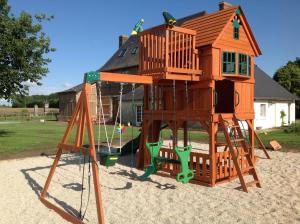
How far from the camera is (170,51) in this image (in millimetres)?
9562

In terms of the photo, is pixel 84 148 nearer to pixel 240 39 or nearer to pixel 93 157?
pixel 93 157

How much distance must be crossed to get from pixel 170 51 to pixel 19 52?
12.8 meters

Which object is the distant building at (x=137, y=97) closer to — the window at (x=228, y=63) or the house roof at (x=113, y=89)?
the house roof at (x=113, y=89)

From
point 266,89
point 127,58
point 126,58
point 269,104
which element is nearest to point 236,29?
point 269,104

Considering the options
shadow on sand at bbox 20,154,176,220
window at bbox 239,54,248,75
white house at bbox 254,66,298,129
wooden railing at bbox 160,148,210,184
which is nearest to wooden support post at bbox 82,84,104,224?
shadow on sand at bbox 20,154,176,220

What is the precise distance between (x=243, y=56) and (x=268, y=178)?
12.7ft

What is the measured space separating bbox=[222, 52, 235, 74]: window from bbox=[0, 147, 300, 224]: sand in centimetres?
335

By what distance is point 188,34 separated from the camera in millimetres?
9477

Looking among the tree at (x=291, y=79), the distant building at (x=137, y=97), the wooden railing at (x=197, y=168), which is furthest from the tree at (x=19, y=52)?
the tree at (x=291, y=79)

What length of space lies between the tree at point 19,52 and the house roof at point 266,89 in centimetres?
1702

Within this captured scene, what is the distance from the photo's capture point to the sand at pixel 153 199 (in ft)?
20.9

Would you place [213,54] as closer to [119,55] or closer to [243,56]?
[243,56]

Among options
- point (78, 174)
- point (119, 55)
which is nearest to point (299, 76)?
point (119, 55)

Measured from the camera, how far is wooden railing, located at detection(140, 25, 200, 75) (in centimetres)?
900
